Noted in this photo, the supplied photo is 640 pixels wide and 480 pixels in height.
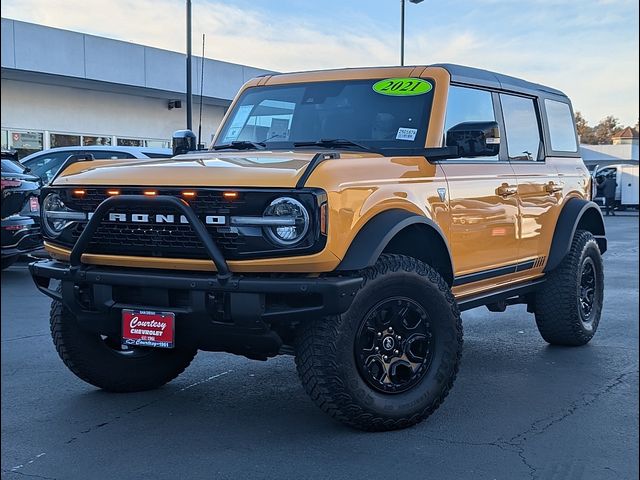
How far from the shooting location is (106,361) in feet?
15.5

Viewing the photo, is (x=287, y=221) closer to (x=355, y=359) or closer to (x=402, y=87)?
(x=355, y=359)

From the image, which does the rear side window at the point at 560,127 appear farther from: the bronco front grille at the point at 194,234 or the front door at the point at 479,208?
the bronco front grille at the point at 194,234

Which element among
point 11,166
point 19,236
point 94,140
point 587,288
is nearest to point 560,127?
point 587,288

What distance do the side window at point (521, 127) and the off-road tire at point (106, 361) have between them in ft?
9.48

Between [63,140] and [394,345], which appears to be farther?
[63,140]

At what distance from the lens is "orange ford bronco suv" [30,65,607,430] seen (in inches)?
146

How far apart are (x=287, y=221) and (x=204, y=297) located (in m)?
0.56

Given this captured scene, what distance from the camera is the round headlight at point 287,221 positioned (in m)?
3.66

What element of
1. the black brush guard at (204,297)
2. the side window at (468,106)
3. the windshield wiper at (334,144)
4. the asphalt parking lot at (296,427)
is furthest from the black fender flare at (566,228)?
the black brush guard at (204,297)

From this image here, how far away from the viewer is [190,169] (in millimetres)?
3949

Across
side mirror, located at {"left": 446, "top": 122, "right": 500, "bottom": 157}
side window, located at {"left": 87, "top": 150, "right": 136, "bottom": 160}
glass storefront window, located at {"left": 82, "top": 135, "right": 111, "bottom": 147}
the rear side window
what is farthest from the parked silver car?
glass storefront window, located at {"left": 82, "top": 135, "right": 111, "bottom": 147}

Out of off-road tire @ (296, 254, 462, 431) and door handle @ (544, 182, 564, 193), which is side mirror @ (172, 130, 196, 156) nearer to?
off-road tire @ (296, 254, 462, 431)

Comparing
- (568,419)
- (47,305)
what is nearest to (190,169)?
(568,419)

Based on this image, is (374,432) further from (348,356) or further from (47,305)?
(47,305)
